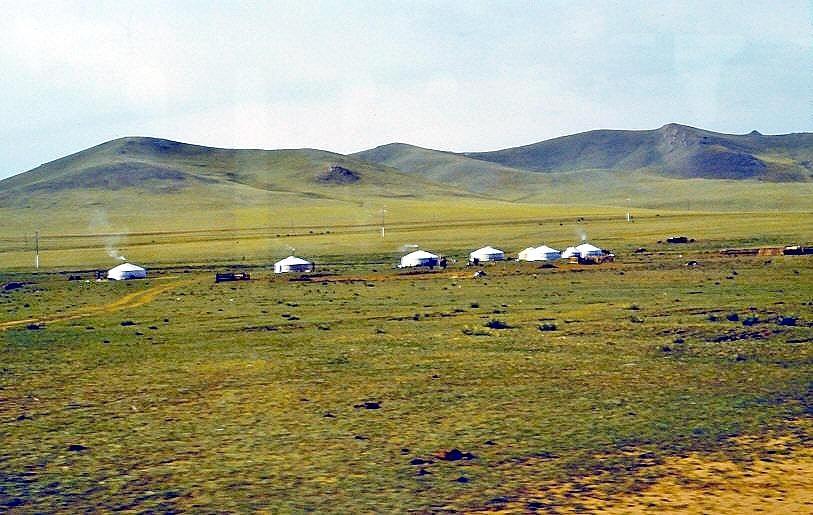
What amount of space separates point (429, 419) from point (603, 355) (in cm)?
1120

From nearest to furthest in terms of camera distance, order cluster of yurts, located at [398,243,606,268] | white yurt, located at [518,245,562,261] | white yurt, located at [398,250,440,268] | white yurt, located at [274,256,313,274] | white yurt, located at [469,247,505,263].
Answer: white yurt, located at [274,256,313,274] → white yurt, located at [398,250,440,268] → cluster of yurts, located at [398,243,606,268] → white yurt, located at [518,245,562,261] → white yurt, located at [469,247,505,263]

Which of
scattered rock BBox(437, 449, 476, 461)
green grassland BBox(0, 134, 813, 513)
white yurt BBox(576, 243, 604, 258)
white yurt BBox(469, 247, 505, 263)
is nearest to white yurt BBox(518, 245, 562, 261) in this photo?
white yurt BBox(576, 243, 604, 258)

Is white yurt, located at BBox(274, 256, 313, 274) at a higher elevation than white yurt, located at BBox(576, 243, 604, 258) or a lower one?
lower

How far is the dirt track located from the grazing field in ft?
2.17

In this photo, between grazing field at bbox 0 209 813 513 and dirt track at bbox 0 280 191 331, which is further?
dirt track at bbox 0 280 191 331

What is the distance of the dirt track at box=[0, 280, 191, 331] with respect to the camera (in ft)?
160

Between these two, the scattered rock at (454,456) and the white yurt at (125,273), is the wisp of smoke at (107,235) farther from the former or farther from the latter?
the scattered rock at (454,456)

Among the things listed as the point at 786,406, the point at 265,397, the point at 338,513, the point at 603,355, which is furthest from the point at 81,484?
the point at 603,355

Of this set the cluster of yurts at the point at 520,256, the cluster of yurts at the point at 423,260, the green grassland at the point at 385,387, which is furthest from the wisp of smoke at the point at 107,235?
the green grassland at the point at 385,387

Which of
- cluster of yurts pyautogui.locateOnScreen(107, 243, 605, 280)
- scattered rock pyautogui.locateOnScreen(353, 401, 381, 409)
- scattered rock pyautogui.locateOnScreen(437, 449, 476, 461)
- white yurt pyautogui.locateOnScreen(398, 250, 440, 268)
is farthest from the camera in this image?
white yurt pyautogui.locateOnScreen(398, 250, 440, 268)

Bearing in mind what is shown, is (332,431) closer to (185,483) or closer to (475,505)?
(185,483)

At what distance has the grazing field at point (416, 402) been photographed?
54.3 ft

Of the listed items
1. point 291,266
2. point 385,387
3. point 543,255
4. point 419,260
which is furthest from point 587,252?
point 385,387

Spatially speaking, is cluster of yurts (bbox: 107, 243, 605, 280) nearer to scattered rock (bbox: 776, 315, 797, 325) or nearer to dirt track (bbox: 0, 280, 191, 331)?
dirt track (bbox: 0, 280, 191, 331)
